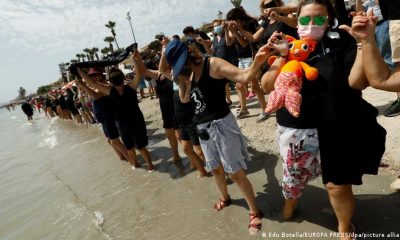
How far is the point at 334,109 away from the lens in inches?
95.1

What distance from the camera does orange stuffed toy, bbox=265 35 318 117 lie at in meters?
2.36

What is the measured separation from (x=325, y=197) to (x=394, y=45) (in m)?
1.74

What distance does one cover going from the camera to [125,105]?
230 inches

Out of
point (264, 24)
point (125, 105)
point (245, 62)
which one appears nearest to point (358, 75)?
point (264, 24)

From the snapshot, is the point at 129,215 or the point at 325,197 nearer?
the point at 325,197

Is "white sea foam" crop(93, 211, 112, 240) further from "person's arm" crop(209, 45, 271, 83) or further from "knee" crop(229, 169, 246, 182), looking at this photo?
"person's arm" crop(209, 45, 271, 83)

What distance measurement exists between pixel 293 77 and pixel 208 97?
3.80 ft

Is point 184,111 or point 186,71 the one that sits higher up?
point 186,71

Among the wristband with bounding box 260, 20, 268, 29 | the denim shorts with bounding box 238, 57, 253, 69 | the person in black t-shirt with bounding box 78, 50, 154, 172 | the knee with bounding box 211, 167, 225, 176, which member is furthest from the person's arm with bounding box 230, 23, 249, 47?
the knee with bounding box 211, 167, 225, 176

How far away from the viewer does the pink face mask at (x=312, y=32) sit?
2.39 metres

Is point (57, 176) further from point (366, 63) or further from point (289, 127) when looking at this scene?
point (366, 63)

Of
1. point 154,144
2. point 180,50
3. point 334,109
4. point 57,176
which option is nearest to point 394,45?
point 334,109

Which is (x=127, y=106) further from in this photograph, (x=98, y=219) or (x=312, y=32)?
(x=312, y=32)

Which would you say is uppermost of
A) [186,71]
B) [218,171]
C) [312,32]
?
[312,32]
